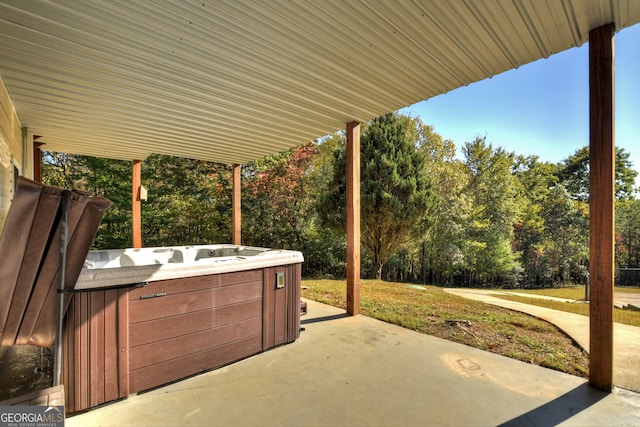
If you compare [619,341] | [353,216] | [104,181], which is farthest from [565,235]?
[104,181]

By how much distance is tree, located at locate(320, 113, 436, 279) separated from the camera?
737 centimetres

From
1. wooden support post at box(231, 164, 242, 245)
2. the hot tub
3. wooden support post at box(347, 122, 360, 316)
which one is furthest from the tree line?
the hot tub

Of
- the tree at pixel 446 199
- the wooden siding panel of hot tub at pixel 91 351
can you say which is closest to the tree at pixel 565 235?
the tree at pixel 446 199

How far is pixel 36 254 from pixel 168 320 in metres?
1.01

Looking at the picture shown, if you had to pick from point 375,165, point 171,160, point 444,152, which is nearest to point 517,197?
point 444,152

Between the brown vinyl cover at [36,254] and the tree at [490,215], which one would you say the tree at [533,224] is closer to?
the tree at [490,215]

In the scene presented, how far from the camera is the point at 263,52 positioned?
7.10 feet

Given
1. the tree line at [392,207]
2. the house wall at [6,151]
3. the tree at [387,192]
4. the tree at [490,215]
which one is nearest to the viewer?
the house wall at [6,151]

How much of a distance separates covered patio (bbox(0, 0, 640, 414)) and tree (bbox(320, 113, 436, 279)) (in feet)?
14.2

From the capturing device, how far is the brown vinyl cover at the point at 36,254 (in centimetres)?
124

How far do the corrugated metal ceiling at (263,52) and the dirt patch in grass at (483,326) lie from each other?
2.43 m

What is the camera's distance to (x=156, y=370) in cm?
205

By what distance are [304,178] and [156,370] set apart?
786 cm

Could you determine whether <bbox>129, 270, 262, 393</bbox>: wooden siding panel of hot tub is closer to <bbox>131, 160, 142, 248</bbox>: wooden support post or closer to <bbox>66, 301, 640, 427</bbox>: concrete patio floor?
<bbox>66, 301, 640, 427</bbox>: concrete patio floor
